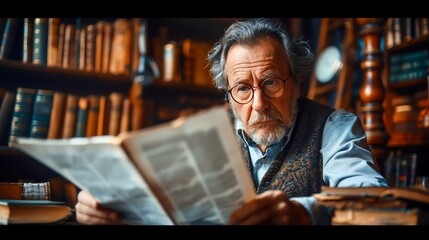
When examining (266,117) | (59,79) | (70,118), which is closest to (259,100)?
(266,117)

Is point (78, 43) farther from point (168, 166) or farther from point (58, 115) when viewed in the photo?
point (168, 166)

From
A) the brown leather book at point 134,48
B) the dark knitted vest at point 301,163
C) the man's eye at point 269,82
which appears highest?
the brown leather book at point 134,48

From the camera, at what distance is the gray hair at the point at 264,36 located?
54.9 inches

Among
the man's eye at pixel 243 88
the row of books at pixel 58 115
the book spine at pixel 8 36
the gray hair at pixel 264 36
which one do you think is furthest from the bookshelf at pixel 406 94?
the book spine at pixel 8 36

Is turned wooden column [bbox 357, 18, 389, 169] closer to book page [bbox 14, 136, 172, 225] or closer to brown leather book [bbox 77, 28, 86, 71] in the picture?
brown leather book [bbox 77, 28, 86, 71]

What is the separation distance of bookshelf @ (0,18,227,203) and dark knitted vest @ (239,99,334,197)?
90 centimetres

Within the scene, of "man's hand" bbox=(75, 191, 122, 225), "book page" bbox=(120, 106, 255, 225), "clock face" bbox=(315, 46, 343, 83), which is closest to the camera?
"book page" bbox=(120, 106, 255, 225)

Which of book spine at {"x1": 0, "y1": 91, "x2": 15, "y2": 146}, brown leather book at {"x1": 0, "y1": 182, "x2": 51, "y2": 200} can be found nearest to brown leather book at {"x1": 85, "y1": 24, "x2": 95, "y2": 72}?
book spine at {"x1": 0, "y1": 91, "x2": 15, "y2": 146}

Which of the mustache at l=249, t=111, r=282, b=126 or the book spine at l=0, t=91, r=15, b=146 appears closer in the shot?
the mustache at l=249, t=111, r=282, b=126

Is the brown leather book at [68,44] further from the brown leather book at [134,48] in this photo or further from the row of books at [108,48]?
the brown leather book at [134,48]

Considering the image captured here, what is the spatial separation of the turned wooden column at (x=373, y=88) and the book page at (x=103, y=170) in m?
1.42

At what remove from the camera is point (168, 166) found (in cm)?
66

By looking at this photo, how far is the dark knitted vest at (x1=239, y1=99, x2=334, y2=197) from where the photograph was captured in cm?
123
